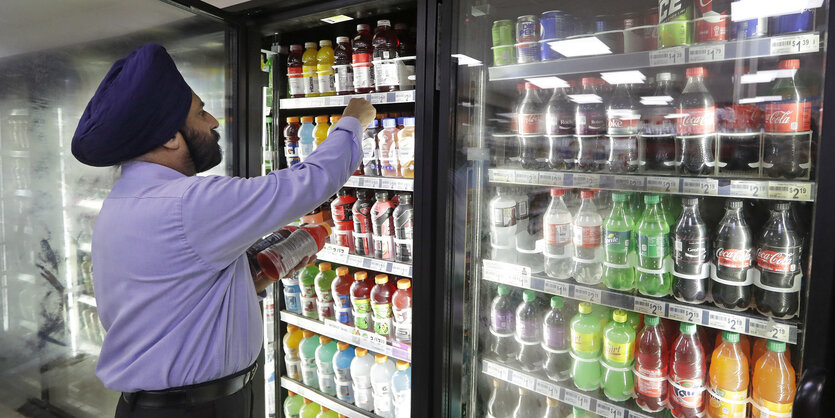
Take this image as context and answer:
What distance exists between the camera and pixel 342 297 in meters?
2.29

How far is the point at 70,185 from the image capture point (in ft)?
5.81

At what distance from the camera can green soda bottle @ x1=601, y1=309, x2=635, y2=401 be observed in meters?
1.63

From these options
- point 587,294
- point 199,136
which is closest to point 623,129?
point 587,294

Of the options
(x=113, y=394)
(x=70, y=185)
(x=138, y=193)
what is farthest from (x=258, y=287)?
(x=113, y=394)

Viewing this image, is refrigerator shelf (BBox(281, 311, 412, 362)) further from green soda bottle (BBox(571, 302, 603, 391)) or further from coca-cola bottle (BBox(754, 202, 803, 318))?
coca-cola bottle (BBox(754, 202, 803, 318))

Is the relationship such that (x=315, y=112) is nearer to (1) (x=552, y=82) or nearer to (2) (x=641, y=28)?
(1) (x=552, y=82)

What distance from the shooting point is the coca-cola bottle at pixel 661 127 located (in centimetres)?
156

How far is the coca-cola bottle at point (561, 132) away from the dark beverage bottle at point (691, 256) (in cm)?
39

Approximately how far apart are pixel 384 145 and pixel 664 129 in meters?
1.06

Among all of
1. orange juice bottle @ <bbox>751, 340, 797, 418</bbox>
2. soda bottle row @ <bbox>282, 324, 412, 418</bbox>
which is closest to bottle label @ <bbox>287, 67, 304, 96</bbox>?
soda bottle row @ <bbox>282, 324, 412, 418</bbox>

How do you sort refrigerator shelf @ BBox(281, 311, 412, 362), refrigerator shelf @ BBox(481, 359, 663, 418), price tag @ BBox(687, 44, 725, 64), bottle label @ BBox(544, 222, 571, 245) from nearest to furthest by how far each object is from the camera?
price tag @ BBox(687, 44, 725, 64) → refrigerator shelf @ BBox(481, 359, 663, 418) → bottle label @ BBox(544, 222, 571, 245) → refrigerator shelf @ BBox(281, 311, 412, 362)

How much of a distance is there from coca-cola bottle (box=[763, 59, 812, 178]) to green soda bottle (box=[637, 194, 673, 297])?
0.33 meters

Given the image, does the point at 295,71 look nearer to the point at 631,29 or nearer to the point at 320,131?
the point at 320,131

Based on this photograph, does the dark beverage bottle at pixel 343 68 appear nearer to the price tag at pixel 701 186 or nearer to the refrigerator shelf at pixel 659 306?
the refrigerator shelf at pixel 659 306
